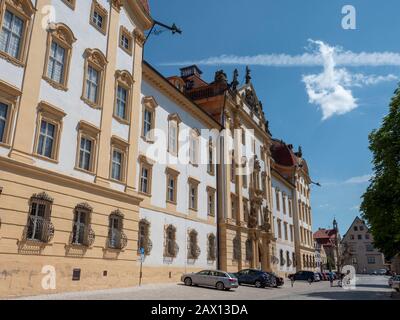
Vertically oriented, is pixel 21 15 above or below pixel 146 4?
below

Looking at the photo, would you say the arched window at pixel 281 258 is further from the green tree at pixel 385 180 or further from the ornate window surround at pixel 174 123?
the ornate window surround at pixel 174 123

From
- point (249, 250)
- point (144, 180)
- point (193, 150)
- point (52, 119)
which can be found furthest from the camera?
point (249, 250)

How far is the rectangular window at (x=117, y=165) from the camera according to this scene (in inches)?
867

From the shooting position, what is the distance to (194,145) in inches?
1334

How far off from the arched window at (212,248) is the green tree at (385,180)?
42.0ft

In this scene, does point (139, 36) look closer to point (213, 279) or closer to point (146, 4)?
point (146, 4)

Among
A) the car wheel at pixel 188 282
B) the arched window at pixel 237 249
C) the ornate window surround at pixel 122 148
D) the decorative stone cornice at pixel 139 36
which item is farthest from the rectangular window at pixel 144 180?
the arched window at pixel 237 249

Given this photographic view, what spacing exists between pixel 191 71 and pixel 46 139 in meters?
30.1

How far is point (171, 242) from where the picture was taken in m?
28.4

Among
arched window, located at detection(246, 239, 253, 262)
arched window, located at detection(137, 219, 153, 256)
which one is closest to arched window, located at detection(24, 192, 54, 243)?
arched window, located at detection(137, 219, 153, 256)

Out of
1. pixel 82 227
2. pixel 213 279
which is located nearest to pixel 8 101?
pixel 82 227

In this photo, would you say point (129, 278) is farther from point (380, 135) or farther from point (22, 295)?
point (380, 135)

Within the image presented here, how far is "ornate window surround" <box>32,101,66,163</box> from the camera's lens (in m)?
→ 17.1

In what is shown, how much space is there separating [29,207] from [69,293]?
4.25 m
